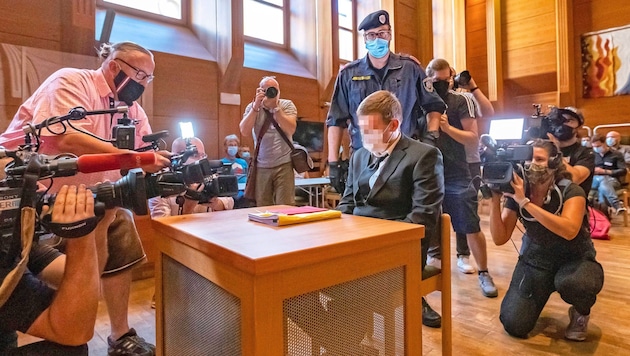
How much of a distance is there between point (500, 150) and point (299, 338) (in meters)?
1.27

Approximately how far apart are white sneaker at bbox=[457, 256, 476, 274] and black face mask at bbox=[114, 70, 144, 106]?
220 centimetres

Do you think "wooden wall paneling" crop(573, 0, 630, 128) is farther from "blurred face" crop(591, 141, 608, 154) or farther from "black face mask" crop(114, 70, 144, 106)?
"black face mask" crop(114, 70, 144, 106)

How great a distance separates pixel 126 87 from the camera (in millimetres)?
1581

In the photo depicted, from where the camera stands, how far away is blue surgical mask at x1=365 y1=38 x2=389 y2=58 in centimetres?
203

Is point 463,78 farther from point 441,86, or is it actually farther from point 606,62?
point 606,62

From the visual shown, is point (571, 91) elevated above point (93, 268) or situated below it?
above

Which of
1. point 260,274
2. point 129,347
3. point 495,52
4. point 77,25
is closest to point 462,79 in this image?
point 260,274

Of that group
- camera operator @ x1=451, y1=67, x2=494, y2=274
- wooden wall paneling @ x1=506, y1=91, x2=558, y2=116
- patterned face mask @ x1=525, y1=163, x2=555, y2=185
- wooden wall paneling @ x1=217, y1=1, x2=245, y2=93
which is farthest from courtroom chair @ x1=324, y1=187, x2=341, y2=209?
wooden wall paneling @ x1=506, y1=91, x2=558, y2=116

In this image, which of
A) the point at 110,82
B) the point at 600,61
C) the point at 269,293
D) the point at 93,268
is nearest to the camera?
the point at 269,293

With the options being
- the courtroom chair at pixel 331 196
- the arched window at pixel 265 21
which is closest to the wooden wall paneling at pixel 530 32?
the arched window at pixel 265 21

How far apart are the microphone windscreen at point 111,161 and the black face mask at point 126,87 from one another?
772 mm

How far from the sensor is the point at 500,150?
5.45 feet

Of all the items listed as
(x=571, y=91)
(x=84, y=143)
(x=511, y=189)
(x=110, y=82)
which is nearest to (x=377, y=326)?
(x=511, y=189)

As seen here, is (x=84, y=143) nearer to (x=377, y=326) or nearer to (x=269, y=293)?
(x=269, y=293)
